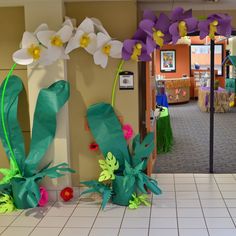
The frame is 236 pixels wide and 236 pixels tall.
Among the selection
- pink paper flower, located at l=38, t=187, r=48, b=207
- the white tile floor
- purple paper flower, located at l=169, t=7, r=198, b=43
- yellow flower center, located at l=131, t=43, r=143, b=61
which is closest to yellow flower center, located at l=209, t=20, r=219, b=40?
purple paper flower, located at l=169, t=7, r=198, b=43

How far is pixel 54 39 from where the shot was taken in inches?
162

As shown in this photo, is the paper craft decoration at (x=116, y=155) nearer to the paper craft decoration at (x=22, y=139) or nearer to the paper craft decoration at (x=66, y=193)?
the paper craft decoration at (x=66, y=193)

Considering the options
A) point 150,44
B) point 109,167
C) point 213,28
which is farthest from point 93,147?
point 213,28

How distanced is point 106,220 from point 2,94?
1784 mm

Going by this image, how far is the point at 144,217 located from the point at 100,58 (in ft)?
5.78

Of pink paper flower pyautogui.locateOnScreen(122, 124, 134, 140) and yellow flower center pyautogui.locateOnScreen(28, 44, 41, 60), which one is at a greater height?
yellow flower center pyautogui.locateOnScreen(28, 44, 41, 60)

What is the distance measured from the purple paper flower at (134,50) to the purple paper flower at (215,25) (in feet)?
2.07

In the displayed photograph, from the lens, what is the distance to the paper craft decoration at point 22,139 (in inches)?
168

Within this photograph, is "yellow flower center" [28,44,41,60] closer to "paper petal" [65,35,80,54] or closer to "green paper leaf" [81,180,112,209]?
"paper petal" [65,35,80,54]

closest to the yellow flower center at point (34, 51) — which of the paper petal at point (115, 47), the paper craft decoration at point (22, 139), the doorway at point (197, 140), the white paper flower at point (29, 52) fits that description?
the white paper flower at point (29, 52)

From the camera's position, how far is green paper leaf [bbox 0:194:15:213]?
4305 mm

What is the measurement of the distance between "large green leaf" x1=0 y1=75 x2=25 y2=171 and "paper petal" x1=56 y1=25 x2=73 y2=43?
75cm

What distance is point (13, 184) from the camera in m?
4.30

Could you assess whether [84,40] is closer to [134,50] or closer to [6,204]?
[134,50]
